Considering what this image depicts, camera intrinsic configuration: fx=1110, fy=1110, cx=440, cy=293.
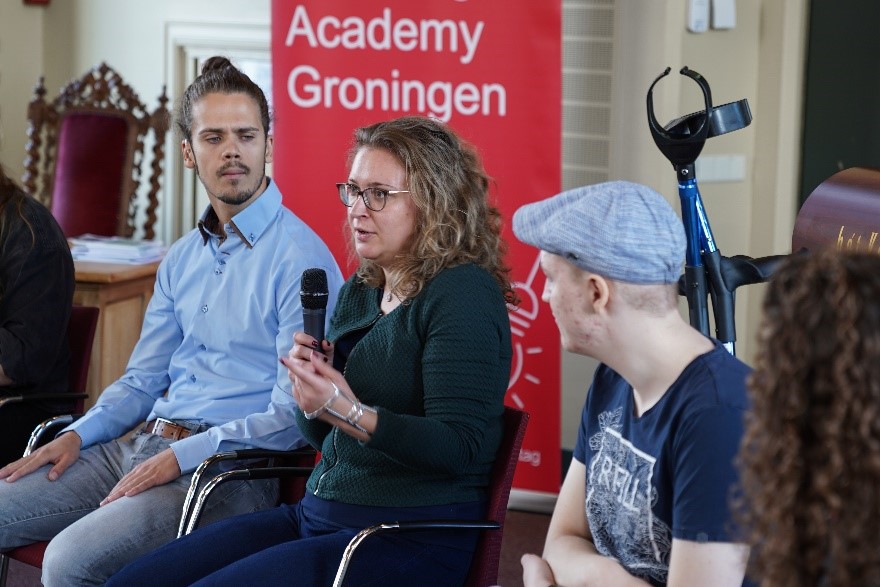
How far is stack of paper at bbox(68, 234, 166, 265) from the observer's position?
4.28 meters

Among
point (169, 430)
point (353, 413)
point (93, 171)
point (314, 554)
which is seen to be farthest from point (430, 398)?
point (93, 171)

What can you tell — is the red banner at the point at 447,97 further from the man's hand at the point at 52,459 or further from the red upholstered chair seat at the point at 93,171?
the red upholstered chair seat at the point at 93,171

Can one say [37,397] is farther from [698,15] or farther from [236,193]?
[698,15]

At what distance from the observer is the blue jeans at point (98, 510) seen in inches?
79.7

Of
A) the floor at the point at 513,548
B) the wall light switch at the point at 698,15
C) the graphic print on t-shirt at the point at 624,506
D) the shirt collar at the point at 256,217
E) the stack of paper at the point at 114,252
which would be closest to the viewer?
the graphic print on t-shirt at the point at 624,506

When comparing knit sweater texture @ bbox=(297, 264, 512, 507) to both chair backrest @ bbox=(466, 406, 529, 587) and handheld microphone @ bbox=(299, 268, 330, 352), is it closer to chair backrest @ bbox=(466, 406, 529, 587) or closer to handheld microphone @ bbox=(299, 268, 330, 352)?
chair backrest @ bbox=(466, 406, 529, 587)

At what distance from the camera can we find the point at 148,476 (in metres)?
2.17

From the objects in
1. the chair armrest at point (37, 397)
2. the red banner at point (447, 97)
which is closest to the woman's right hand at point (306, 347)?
the chair armrest at point (37, 397)

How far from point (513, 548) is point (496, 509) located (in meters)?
1.56

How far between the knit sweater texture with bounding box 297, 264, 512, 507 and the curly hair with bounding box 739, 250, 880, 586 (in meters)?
0.86

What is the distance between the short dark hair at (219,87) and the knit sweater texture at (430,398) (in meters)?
0.76

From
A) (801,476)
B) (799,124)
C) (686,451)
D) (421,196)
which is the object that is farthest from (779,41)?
(801,476)

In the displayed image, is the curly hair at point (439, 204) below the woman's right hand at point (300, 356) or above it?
above

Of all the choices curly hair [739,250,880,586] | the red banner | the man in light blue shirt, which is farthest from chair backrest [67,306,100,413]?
curly hair [739,250,880,586]
